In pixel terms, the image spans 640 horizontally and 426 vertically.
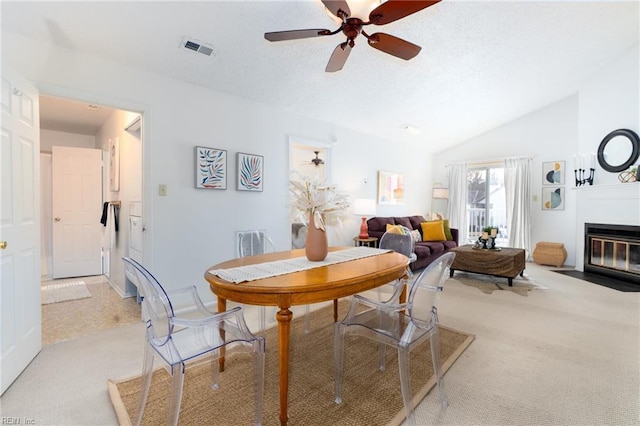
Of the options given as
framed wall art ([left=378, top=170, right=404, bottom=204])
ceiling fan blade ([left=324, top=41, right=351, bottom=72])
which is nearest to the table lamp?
framed wall art ([left=378, top=170, right=404, bottom=204])

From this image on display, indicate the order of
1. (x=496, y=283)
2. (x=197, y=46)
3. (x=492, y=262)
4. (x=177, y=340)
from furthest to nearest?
(x=496, y=283), (x=492, y=262), (x=197, y=46), (x=177, y=340)

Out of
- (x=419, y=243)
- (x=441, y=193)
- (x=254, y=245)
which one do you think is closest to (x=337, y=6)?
(x=254, y=245)

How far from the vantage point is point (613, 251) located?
4.52 metres

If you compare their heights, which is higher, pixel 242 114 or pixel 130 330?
pixel 242 114

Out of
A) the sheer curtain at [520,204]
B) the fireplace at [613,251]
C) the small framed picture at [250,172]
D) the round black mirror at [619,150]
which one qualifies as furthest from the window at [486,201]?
the small framed picture at [250,172]

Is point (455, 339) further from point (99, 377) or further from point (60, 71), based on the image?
point (60, 71)

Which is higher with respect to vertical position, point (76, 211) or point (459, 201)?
point (459, 201)

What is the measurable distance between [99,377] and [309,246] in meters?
1.61

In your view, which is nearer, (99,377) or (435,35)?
(99,377)

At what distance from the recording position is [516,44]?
11.4 ft

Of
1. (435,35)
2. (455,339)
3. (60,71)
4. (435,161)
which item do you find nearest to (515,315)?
(455,339)

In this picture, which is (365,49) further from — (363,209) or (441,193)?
(441,193)

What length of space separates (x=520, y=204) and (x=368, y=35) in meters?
5.67

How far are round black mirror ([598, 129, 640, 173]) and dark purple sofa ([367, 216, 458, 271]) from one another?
95.7 inches
